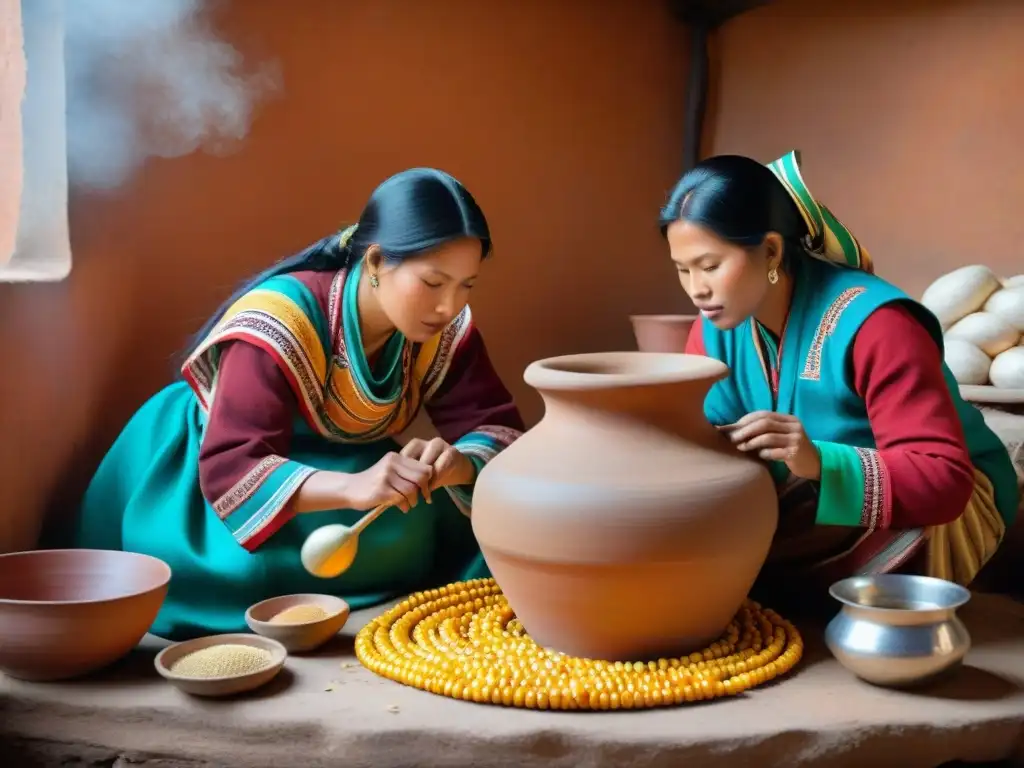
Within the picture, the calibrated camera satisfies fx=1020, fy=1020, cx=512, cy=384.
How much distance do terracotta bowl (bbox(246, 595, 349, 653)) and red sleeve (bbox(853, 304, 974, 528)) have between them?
1.19m

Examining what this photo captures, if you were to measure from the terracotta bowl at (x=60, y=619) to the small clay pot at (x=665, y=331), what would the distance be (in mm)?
1822

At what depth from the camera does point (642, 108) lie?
3.87m

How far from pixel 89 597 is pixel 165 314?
43.5 inches

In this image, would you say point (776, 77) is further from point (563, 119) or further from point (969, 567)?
point (969, 567)

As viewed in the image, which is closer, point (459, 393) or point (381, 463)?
point (381, 463)

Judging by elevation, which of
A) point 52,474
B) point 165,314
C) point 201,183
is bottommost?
point 52,474

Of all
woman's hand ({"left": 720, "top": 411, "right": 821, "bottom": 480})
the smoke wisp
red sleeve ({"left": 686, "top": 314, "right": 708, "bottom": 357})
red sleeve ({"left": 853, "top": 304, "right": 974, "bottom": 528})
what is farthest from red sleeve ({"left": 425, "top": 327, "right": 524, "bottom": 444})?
the smoke wisp

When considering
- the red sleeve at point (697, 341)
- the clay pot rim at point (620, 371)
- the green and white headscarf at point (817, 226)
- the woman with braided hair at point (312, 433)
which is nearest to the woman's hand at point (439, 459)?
the woman with braided hair at point (312, 433)

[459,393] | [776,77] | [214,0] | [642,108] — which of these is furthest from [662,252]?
[214,0]

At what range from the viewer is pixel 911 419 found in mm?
2131

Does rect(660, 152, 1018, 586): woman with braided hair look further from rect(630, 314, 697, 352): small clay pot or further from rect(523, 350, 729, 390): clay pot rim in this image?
rect(630, 314, 697, 352): small clay pot

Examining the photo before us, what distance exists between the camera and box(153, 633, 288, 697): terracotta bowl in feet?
6.07

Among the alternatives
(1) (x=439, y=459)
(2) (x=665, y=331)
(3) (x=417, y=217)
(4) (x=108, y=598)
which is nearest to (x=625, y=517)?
(1) (x=439, y=459)

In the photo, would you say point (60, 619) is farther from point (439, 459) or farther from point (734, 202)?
point (734, 202)
